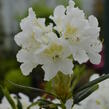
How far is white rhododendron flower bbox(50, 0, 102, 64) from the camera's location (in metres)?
0.88

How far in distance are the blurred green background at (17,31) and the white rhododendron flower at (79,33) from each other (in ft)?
6.31

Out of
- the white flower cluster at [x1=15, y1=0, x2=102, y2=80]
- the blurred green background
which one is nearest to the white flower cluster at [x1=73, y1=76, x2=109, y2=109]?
the white flower cluster at [x1=15, y1=0, x2=102, y2=80]

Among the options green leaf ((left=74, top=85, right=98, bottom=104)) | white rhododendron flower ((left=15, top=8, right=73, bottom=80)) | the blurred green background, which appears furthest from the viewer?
the blurred green background

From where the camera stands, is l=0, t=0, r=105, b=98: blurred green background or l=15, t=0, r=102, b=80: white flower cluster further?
l=0, t=0, r=105, b=98: blurred green background

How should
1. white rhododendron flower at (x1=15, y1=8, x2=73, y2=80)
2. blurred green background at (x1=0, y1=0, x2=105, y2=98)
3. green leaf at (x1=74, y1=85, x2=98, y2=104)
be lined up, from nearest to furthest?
1. white rhododendron flower at (x1=15, y1=8, x2=73, y2=80)
2. green leaf at (x1=74, y1=85, x2=98, y2=104)
3. blurred green background at (x1=0, y1=0, x2=105, y2=98)

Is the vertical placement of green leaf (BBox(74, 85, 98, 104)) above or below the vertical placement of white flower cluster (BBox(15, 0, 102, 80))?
below

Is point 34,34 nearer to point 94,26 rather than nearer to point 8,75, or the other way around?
point 94,26

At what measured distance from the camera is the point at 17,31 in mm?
6242

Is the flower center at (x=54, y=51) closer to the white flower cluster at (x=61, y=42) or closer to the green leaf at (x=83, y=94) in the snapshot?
the white flower cluster at (x=61, y=42)

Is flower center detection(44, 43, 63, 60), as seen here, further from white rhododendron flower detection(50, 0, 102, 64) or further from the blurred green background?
the blurred green background

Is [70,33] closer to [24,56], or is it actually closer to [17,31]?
[24,56]

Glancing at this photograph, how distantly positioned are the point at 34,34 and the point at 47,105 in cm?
16

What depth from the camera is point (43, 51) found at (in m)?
0.88

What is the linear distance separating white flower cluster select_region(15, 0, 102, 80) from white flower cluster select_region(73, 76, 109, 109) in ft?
0.46
